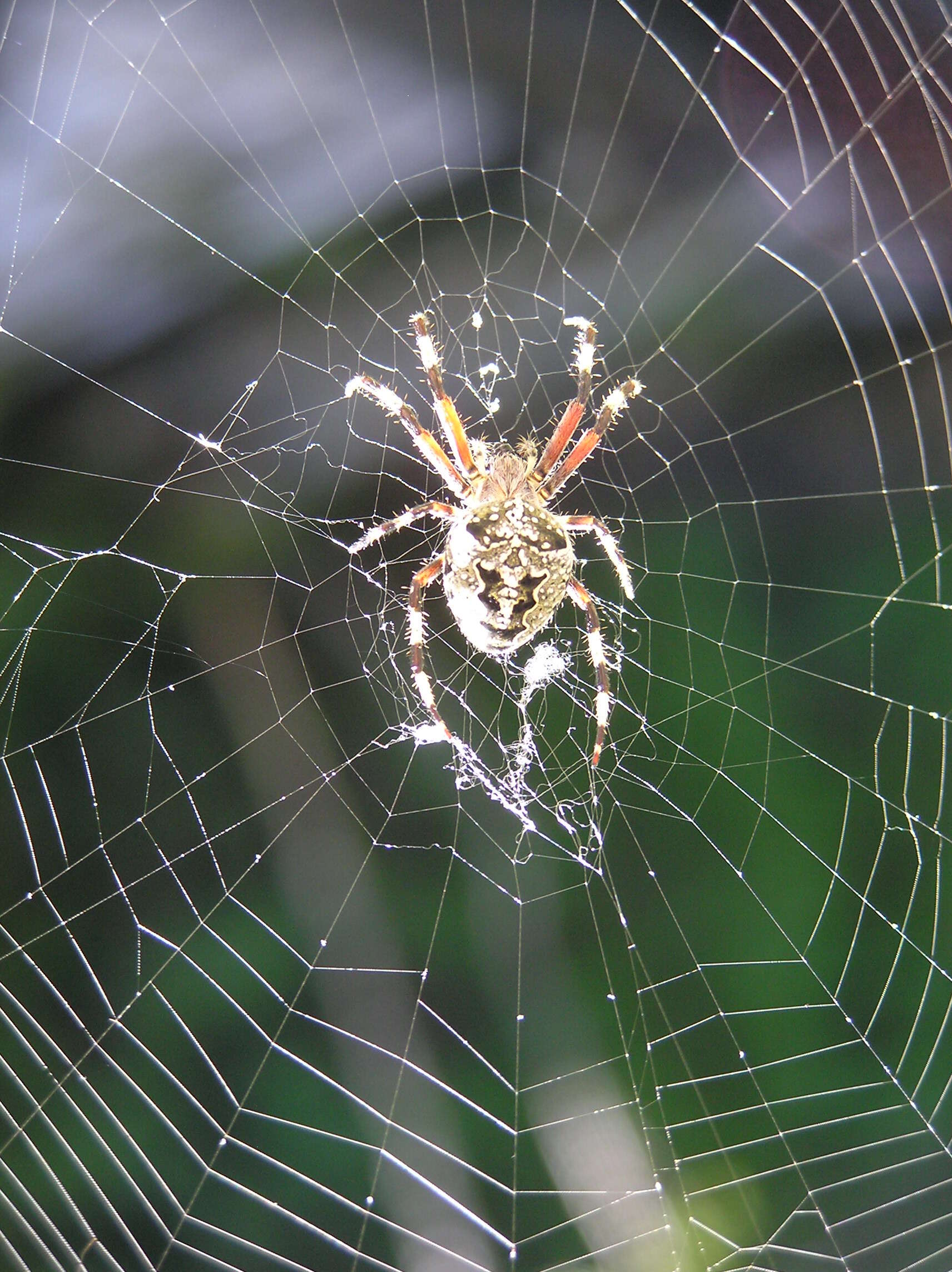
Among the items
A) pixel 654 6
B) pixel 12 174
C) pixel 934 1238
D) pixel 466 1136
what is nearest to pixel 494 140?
pixel 654 6

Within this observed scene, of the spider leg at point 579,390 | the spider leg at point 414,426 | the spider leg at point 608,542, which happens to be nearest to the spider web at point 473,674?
the spider leg at point 579,390

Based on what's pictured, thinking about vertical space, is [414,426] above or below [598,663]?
above

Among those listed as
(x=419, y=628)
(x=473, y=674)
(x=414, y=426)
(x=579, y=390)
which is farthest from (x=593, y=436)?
(x=473, y=674)

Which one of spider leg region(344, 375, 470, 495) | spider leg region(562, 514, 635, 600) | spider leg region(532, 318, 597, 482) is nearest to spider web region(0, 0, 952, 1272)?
spider leg region(532, 318, 597, 482)

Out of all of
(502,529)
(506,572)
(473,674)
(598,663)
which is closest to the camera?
(506,572)

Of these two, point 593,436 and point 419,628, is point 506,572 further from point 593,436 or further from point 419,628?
point 593,436

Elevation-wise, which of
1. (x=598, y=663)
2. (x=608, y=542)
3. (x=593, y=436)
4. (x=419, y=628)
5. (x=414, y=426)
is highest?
(x=414, y=426)

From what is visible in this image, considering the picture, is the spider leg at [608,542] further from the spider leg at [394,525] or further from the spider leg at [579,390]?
the spider leg at [394,525]

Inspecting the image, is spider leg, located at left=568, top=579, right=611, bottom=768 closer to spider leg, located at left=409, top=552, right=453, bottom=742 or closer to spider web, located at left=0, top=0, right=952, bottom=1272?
spider web, located at left=0, top=0, right=952, bottom=1272

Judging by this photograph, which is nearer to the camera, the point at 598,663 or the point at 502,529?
the point at 502,529
